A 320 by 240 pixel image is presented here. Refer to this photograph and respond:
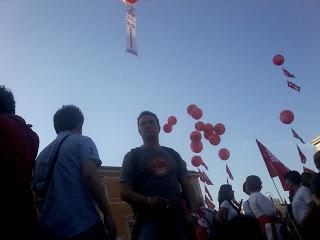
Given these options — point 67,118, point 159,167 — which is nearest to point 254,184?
point 159,167

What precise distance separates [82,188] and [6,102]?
89 centimetres

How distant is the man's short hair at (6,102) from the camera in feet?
9.80

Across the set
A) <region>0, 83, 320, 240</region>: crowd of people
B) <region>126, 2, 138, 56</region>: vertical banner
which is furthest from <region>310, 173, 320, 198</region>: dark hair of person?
<region>126, 2, 138, 56</region>: vertical banner

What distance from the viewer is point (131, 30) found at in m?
9.31

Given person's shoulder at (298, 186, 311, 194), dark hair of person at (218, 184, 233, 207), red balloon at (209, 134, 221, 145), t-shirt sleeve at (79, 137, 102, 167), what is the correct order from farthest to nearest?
red balloon at (209, 134, 221, 145) < dark hair of person at (218, 184, 233, 207) < person's shoulder at (298, 186, 311, 194) < t-shirt sleeve at (79, 137, 102, 167)

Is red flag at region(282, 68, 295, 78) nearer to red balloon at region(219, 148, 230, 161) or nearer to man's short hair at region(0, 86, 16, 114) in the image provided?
red balloon at region(219, 148, 230, 161)

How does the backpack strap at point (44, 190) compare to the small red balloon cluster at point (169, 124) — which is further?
the small red balloon cluster at point (169, 124)

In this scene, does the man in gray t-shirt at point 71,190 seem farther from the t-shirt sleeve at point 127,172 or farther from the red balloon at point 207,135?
the red balloon at point 207,135

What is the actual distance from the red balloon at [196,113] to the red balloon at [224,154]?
1.98 meters

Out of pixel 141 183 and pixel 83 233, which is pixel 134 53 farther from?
pixel 83 233

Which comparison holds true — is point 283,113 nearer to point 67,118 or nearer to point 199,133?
point 199,133

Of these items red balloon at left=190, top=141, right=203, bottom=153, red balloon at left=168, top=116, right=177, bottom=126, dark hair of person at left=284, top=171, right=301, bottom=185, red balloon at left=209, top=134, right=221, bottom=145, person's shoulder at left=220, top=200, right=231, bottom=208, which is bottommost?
person's shoulder at left=220, top=200, right=231, bottom=208

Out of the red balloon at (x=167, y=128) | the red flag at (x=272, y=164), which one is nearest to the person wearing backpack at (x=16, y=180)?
the red flag at (x=272, y=164)

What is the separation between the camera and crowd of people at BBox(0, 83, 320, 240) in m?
2.49
